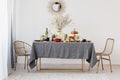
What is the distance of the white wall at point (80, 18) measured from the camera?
6895 mm

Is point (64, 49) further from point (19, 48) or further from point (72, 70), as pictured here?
point (19, 48)

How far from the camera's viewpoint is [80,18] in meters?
6.92

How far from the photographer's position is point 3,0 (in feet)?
16.4

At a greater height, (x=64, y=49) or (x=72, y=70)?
(x=64, y=49)

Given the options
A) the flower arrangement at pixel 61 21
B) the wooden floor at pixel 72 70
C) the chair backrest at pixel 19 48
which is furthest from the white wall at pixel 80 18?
the wooden floor at pixel 72 70

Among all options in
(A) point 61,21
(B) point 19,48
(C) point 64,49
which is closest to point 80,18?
(A) point 61,21

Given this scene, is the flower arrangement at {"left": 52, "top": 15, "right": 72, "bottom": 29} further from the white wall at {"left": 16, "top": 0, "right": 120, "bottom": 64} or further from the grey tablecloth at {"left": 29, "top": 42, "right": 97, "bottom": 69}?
the grey tablecloth at {"left": 29, "top": 42, "right": 97, "bottom": 69}

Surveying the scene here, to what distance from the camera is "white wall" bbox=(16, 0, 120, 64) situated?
689cm

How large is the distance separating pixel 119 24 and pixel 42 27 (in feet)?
7.19

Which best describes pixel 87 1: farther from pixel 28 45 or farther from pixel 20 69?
pixel 20 69

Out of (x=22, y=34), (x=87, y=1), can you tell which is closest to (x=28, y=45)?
(x=22, y=34)

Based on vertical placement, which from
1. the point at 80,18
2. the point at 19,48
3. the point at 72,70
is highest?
the point at 80,18

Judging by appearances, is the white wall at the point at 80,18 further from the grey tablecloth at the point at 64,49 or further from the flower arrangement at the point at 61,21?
the grey tablecloth at the point at 64,49

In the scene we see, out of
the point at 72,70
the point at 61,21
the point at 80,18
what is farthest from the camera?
the point at 80,18
